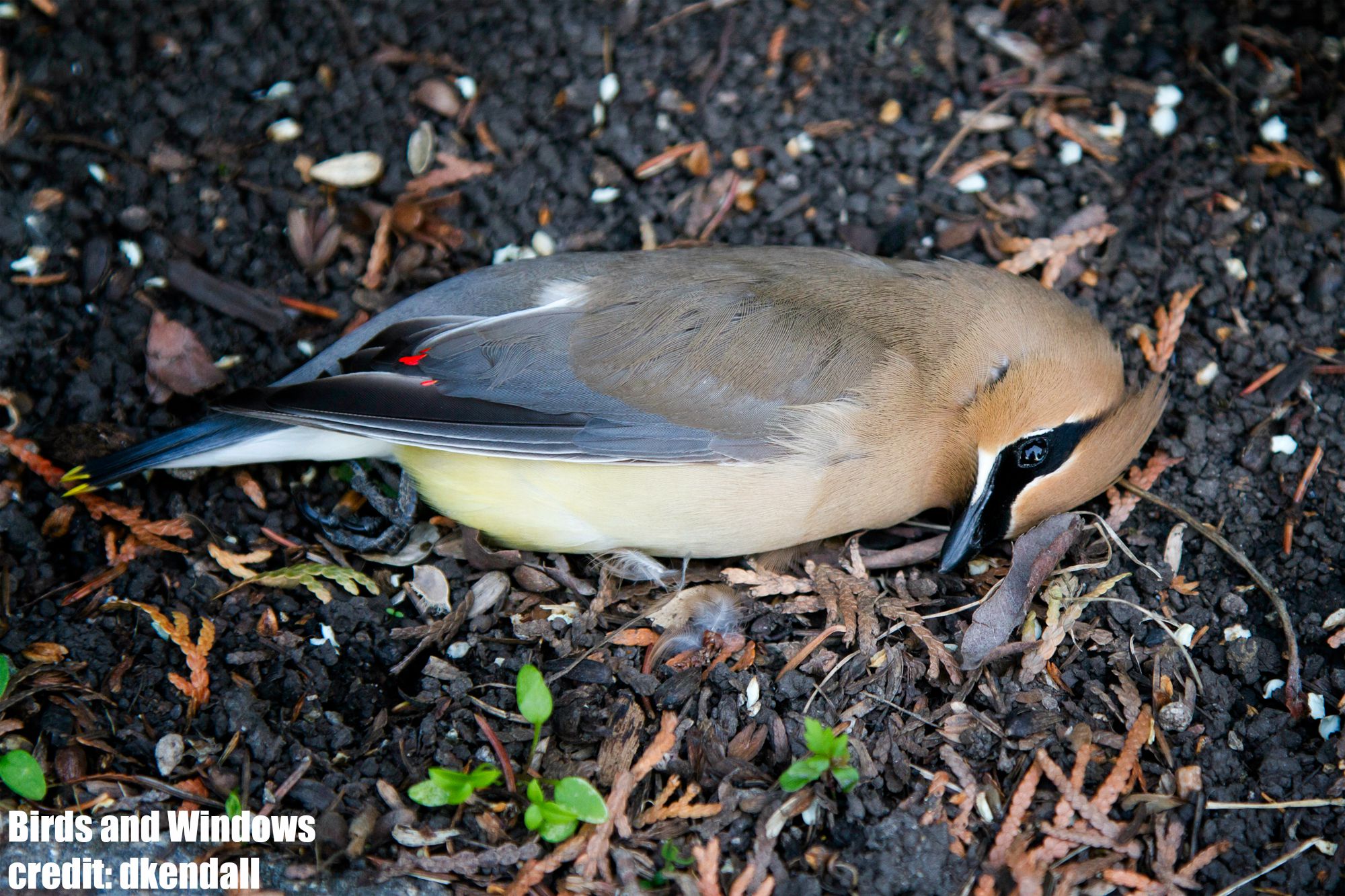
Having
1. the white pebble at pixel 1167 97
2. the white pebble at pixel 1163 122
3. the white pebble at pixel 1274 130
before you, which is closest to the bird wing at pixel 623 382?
the white pebble at pixel 1163 122

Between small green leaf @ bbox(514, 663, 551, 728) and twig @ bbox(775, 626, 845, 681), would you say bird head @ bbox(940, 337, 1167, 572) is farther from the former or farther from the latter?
small green leaf @ bbox(514, 663, 551, 728)

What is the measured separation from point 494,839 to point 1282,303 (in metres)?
3.82

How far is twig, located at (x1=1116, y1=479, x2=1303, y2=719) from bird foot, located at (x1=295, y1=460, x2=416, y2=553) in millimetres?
2795

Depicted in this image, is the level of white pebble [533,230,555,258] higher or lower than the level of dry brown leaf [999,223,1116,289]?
lower

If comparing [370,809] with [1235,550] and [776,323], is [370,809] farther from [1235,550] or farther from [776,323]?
[1235,550]

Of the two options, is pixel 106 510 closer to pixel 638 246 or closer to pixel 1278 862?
pixel 638 246

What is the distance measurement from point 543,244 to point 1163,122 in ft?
9.41

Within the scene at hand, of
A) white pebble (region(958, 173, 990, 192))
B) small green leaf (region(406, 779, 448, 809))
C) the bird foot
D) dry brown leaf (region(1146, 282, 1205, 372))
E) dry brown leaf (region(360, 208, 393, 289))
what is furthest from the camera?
white pebble (region(958, 173, 990, 192))

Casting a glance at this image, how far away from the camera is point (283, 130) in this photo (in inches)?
192

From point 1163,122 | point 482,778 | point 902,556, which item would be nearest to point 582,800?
point 482,778

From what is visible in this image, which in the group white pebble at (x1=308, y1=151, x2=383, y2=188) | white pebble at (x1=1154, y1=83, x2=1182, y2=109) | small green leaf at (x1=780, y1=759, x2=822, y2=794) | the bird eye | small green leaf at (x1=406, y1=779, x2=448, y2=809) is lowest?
small green leaf at (x1=406, y1=779, x2=448, y2=809)

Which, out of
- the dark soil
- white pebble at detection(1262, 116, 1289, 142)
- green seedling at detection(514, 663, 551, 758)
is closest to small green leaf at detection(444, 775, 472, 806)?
the dark soil

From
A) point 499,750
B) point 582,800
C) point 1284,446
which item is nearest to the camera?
point 582,800

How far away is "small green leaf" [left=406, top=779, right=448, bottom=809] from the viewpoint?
11.4 feet
